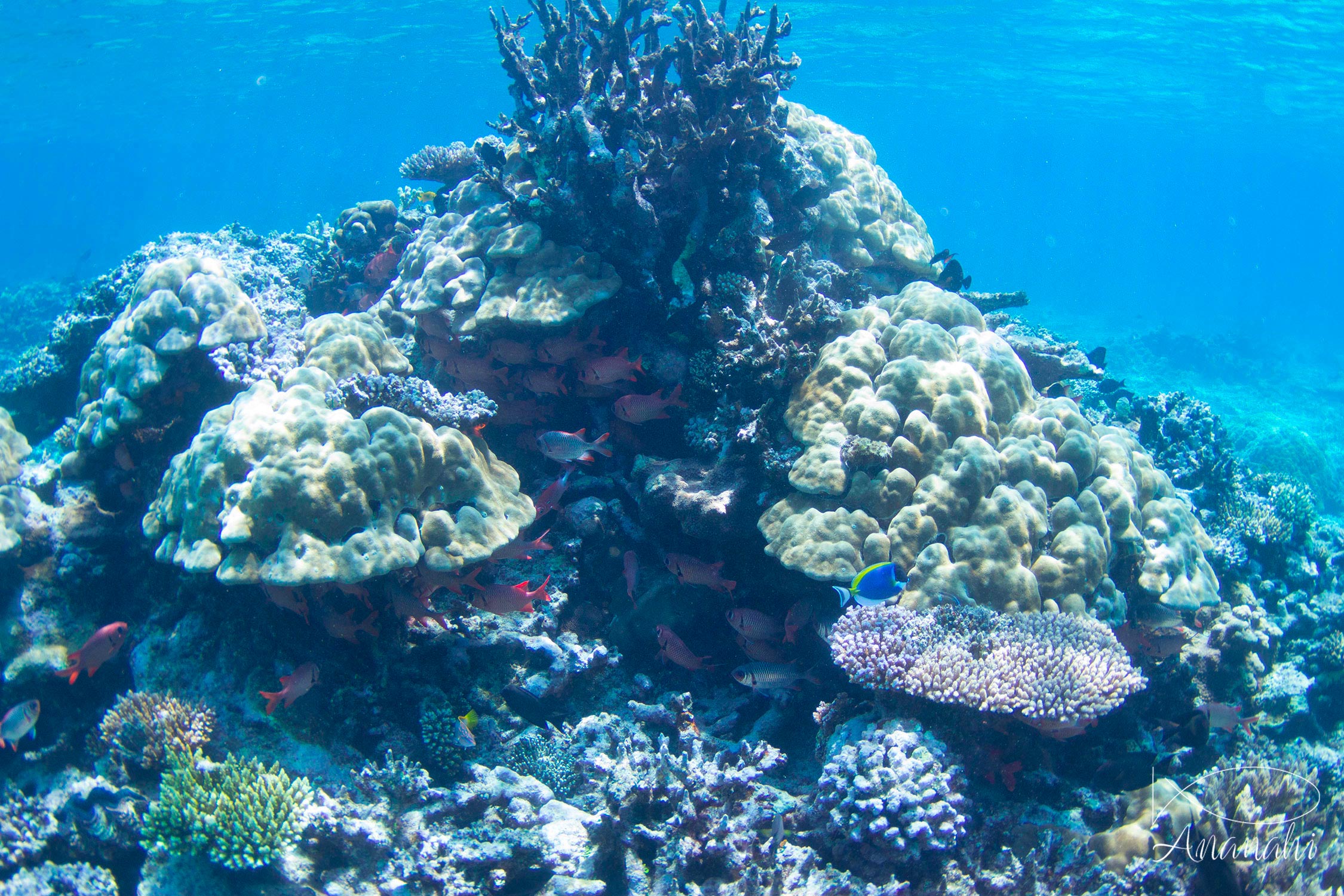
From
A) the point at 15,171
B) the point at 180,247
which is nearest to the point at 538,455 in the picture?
the point at 180,247

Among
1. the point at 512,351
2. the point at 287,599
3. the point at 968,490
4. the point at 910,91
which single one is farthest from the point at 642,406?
the point at 910,91

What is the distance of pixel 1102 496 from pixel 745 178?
174 inches

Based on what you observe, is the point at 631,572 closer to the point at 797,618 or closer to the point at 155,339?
the point at 797,618

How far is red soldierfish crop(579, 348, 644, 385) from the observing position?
5.68 m

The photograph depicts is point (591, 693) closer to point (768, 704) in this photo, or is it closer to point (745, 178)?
point (768, 704)

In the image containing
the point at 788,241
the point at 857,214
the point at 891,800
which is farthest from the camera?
A: the point at 857,214

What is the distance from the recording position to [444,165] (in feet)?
29.9

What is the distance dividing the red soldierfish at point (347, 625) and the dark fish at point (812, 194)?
6.11 meters

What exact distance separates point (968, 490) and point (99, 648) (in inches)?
270

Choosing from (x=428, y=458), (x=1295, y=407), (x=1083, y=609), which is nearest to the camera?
(x=1083, y=609)

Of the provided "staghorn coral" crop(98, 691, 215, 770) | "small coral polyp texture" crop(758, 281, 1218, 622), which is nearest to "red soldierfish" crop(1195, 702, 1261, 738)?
"small coral polyp texture" crop(758, 281, 1218, 622)

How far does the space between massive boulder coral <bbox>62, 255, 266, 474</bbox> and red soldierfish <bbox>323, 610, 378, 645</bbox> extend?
278 centimetres

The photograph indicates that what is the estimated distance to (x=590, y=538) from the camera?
5.89m

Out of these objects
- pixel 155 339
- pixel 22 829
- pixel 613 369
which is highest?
pixel 155 339
